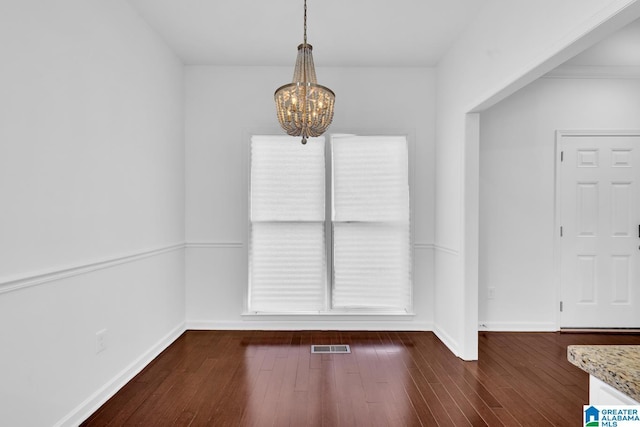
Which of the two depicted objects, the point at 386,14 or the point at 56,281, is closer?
the point at 56,281

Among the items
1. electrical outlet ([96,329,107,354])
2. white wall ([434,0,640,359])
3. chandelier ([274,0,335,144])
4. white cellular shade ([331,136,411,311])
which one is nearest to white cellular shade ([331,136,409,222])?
white cellular shade ([331,136,411,311])

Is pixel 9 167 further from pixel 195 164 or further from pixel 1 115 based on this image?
pixel 195 164

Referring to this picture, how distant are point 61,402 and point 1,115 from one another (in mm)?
1607

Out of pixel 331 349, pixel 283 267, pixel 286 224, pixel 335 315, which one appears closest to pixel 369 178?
pixel 286 224

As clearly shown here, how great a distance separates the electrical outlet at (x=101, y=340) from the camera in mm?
2506

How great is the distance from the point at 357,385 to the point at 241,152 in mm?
2634

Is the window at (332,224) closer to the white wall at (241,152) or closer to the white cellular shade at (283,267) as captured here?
the white cellular shade at (283,267)

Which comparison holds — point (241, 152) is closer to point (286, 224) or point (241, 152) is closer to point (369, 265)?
point (286, 224)

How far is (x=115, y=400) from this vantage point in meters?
2.58

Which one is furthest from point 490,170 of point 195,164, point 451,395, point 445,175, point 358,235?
point 195,164

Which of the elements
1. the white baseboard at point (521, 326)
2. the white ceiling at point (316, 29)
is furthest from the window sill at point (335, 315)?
the white ceiling at point (316, 29)

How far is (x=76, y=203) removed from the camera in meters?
2.30

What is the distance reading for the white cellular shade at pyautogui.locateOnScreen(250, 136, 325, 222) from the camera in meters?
4.06

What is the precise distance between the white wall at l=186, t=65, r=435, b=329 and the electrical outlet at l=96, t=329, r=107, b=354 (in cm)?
156
